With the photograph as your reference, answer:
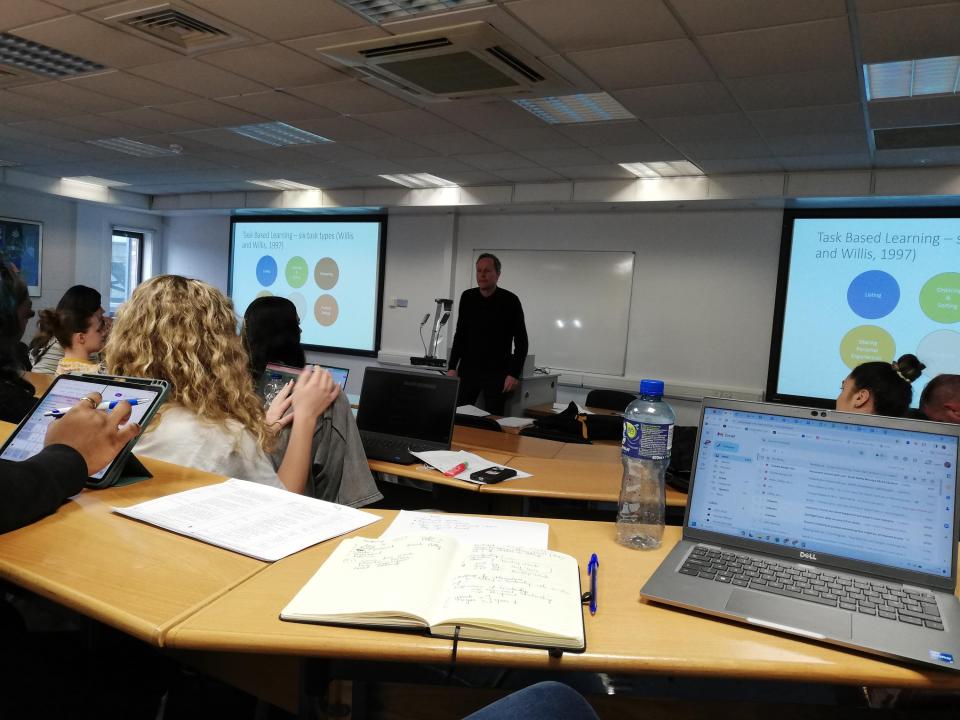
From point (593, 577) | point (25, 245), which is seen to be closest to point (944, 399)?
point (593, 577)

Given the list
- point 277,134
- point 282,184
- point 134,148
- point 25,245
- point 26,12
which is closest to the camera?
point 26,12

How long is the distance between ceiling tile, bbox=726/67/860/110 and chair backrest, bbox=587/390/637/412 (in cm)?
211

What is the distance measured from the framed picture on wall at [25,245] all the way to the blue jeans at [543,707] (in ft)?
28.4

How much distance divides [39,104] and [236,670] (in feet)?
16.3

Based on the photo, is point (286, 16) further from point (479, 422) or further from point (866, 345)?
point (866, 345)

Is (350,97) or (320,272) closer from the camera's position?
(350,97)

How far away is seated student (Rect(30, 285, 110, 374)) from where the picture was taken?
3.25 metres

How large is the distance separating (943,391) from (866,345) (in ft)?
10.8

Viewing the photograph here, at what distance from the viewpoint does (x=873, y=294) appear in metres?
5.24

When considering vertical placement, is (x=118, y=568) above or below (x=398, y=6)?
below

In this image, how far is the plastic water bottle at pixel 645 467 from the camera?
1.28m

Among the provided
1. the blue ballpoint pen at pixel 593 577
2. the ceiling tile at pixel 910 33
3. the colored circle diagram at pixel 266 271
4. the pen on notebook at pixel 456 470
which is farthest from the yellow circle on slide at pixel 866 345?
the colored circle diagram at pixel 266 271

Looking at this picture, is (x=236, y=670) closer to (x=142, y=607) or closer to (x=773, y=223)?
(x=142, y=607)

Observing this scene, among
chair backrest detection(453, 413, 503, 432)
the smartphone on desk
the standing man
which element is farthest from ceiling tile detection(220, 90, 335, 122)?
the smartphone on desk
